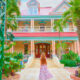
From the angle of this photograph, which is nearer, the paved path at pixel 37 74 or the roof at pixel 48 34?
the paved path at pixel 37 74

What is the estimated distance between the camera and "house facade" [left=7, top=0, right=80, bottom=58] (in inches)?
681

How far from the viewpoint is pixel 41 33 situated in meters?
17.5

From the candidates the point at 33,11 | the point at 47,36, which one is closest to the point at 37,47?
the point at 47,36

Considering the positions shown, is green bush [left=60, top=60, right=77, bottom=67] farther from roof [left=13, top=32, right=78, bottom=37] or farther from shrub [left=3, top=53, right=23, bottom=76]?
shrub [left=3, top=53, right=23, bottom=76]

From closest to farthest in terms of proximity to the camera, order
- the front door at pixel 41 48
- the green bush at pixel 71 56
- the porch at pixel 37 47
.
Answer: the green bush at pixel 71 56 < the porch at pixel 37 47 < the front door at pixel 41 48

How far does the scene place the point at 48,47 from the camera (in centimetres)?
2022

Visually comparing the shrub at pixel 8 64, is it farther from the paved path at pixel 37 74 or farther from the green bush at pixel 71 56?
the green bush at pixel 71 56

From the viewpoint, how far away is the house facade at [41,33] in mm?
17297

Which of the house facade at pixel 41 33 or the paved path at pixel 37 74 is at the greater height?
the house facade at pixel 41 33

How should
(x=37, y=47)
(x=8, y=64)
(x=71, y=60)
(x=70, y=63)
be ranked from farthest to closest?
(x=37, y=47) < (x=71, y=60) < (x=70, y=63) < (x=8, y=64)

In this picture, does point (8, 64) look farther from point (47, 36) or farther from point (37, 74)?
point (47, 36)

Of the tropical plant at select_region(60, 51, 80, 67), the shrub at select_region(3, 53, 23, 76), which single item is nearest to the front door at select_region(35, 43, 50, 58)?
the tropical plant at select_region(60, 51, 80, 67)

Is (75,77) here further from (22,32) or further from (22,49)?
(22,49)

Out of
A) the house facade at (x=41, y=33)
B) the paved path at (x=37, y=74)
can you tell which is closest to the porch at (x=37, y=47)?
the house facade at (x=41, y=33)
